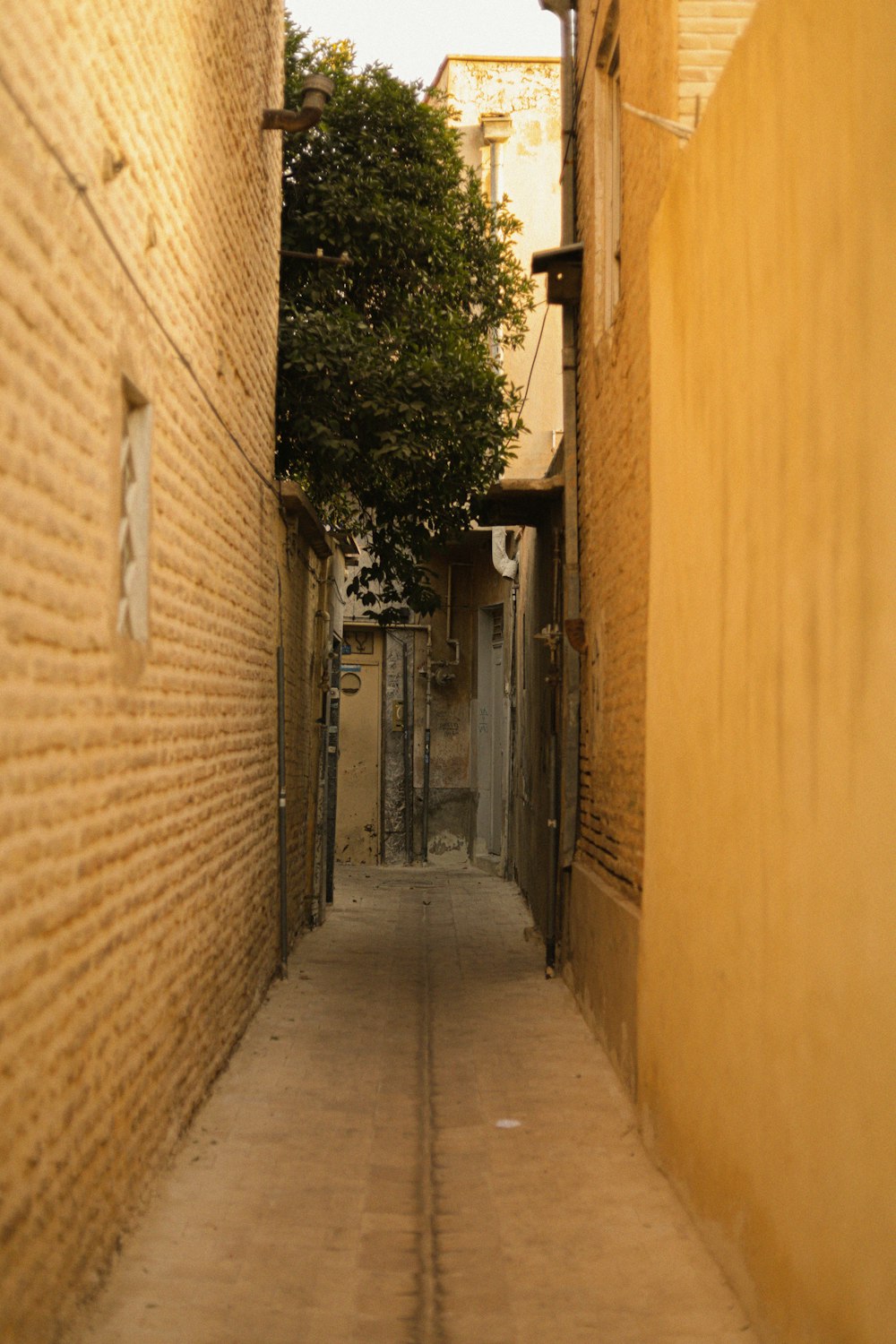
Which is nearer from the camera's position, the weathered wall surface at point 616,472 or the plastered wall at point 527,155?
the weathered wall surface at point 616,472

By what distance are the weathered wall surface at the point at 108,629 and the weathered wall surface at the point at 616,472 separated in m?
2.08

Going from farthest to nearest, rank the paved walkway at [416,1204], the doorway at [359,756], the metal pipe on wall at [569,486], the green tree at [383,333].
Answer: the doorway at [359,756], the green tree at [383,333], the metal pipe on wall at [569,486], the paved walkway at [416,1204]

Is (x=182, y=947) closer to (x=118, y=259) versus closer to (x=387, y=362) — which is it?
(x=118, y=259)

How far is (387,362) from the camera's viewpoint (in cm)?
1217

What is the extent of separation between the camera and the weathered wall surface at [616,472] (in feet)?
22.7

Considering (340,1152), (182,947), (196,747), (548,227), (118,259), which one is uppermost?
(548,227)

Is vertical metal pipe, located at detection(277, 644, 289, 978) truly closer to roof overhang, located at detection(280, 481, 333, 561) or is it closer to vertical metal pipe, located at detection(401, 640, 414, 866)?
roof overhang, located at detection(280, 481, 333, 561)

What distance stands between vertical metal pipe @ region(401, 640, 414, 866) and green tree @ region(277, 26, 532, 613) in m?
6.25

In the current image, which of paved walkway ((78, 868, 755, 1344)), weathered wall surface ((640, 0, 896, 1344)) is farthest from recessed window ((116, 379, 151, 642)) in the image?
paved walkway ((78, 868, 755, 1344))

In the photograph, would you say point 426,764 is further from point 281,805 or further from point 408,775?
point 281,805

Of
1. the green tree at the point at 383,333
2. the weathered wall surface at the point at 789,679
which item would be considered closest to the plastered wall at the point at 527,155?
the green tree at the point at 383,333

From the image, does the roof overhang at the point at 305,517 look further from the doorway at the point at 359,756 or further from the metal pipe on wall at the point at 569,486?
the doorway at the point at 359,756

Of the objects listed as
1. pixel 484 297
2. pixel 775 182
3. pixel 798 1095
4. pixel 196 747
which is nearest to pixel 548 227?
pixel 484 297

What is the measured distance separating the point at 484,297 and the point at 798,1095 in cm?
1351
